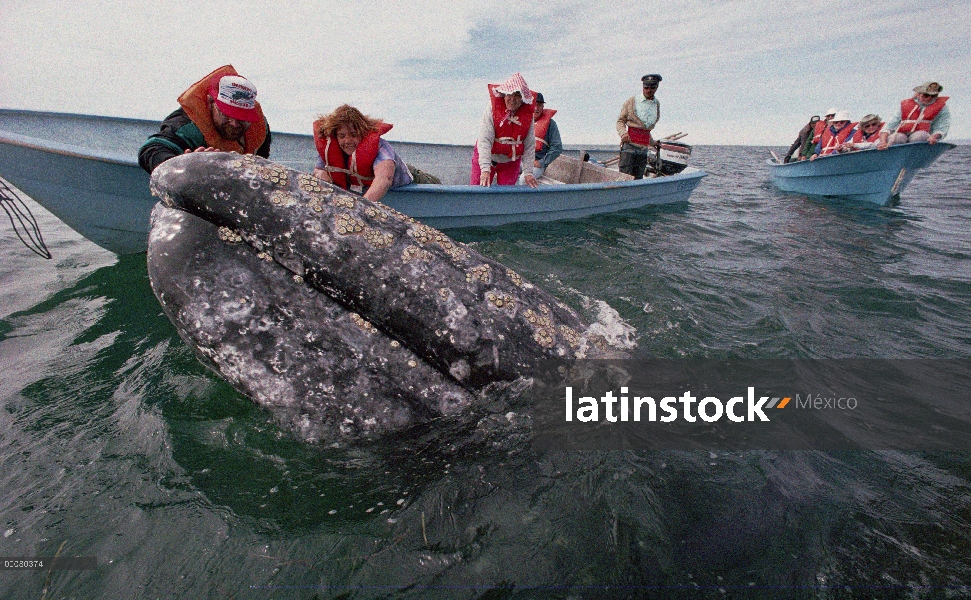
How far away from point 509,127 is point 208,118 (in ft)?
18.1

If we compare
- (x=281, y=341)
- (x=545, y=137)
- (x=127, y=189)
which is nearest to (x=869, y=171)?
(x=545, y=137)

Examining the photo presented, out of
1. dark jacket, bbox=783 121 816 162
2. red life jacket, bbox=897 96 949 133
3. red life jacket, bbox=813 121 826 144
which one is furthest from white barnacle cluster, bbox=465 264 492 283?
dark jacket, bbox=783 121 816 162

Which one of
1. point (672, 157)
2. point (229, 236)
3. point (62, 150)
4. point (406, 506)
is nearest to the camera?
point (406, 506)

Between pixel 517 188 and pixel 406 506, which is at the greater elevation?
pixel 517 188

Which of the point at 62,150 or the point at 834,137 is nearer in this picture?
the point at 62,150

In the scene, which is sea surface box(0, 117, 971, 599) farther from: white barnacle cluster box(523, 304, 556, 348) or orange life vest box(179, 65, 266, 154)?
orange life vest box(179, 65, 266, 154)

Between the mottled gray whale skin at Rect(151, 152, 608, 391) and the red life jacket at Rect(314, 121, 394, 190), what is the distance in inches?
134

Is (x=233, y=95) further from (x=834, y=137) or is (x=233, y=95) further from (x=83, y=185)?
(x=834, y=137)

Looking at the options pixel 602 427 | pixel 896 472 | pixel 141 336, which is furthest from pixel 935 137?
pixel 141 336

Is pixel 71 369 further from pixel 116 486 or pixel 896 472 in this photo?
pixel 896 472

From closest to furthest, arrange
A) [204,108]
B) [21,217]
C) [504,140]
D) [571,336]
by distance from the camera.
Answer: [571,336] → [204,108] → [21,217] → [504,140]

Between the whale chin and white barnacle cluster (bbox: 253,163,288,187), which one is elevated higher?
white barnacle cluster (bbox: 253,163,288,187)

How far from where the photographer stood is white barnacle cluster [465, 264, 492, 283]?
9.23 feet

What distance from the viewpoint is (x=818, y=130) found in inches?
771
